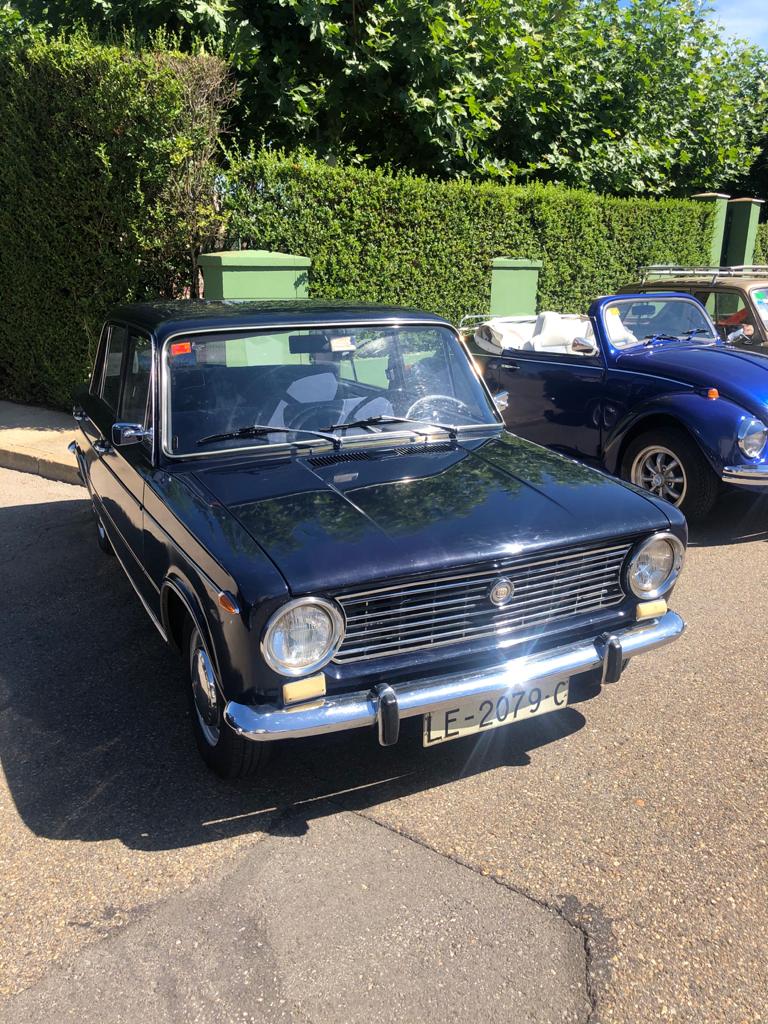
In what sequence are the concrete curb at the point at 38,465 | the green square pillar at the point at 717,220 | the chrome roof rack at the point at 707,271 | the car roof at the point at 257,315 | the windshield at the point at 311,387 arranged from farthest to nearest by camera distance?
the green square pillar at the point at 717,220 < the chrome roof rack at the point at 707,271 < the concrete curb at the point at 38,465 < the car roof at the point at 257,315 < the windshield at the point at 311,387

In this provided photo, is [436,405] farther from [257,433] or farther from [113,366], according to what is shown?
[113,366]

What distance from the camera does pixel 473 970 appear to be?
7.82 ft

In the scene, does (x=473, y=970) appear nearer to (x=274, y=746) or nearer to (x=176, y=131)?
(x=274, y=746)

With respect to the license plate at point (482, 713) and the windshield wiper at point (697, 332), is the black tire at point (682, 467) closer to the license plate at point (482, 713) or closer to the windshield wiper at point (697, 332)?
the windshield wiper at point (697, 332)

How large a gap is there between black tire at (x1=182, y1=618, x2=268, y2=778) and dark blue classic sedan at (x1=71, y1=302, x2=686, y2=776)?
0.03 feet

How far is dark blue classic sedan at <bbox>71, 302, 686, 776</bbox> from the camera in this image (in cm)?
279

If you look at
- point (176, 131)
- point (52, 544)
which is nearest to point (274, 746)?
point (52, 544)

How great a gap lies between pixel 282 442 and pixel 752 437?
3.63 metres

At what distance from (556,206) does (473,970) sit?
1188cm

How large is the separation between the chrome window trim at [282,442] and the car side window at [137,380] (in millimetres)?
166

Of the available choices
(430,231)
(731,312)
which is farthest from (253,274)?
(731,312)

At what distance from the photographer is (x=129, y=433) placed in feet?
12.2

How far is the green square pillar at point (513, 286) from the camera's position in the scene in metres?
11.7

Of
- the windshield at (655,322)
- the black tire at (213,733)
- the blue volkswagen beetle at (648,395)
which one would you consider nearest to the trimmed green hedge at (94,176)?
the blue volkswagen beetle at (648,395)
